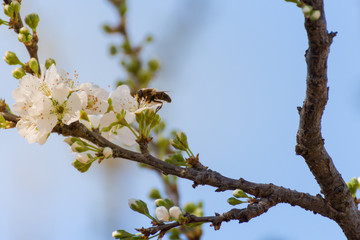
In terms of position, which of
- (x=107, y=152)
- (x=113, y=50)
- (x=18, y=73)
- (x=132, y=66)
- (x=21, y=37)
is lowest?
(x=107, y=152)

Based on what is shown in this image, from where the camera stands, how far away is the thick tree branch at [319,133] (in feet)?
6.46

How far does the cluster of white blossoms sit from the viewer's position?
240 cm

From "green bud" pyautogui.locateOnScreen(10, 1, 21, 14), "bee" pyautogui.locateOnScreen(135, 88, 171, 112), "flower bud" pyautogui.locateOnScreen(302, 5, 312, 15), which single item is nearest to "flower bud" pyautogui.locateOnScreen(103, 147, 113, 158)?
"bee" pyautogui.locateOnScreen(135, 88, 171, 112)

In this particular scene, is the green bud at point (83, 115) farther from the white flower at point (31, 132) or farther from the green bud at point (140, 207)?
the green bud at point (140, 207)

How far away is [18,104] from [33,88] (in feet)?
0.44

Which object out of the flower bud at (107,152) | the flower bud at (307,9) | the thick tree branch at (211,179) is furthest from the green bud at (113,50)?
the flower bud at (307,9)

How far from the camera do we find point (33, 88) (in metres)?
2.49

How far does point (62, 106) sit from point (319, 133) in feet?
4.64

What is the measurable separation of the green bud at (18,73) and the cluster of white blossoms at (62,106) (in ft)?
0.29

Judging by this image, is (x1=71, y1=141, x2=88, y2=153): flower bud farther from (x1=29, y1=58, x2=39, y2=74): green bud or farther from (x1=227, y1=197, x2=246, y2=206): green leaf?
(x1=227, y1=197, x2=246, y2=206): green leaf

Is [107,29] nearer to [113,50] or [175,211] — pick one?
[113,50]

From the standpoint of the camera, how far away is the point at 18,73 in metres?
2.57

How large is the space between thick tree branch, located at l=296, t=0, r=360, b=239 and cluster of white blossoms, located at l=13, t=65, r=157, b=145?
0.92 meters

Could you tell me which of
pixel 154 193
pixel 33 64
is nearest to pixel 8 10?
pixel 33 64
